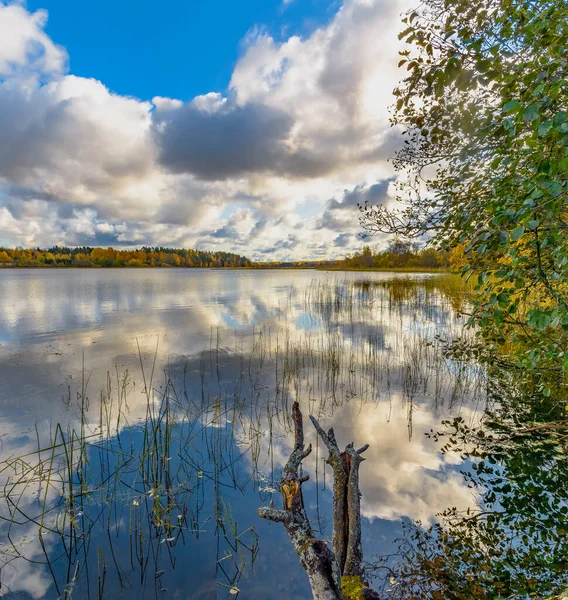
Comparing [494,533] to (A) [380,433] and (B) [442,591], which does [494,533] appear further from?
(A) [380,433]

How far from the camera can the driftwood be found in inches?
80.4

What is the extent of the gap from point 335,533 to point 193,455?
3165 millimetres

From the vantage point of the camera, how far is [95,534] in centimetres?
361

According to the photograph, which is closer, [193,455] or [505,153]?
[505,153]

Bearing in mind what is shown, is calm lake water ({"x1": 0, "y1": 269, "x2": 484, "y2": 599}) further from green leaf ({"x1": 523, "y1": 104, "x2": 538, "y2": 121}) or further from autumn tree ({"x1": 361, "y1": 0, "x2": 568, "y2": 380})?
green leaf ({"x1": 523, "y1": 104, "x2": 538, "y2": 121})

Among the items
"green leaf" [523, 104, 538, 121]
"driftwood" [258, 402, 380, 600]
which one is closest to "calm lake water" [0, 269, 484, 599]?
"driftwood" [258, 402, 380, 600]

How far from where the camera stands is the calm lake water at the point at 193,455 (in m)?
3.29

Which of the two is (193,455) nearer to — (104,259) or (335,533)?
(335,533)

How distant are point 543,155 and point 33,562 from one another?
5.48 meters

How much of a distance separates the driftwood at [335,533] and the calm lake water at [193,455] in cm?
114

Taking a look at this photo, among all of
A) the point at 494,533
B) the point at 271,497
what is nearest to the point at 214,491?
the point at 271,497

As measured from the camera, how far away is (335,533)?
253 centimetres

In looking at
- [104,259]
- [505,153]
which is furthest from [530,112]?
[104,259]

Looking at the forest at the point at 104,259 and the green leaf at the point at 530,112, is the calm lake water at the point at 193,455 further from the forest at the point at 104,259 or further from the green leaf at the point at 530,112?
the forest at the point at 104,259
